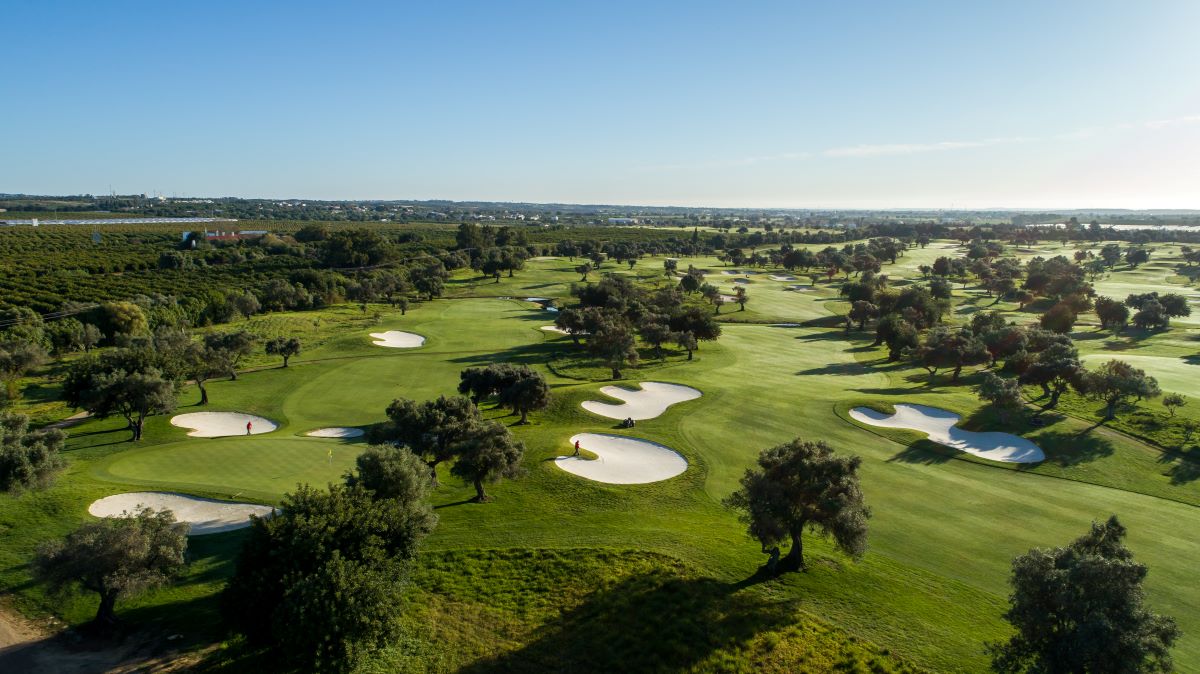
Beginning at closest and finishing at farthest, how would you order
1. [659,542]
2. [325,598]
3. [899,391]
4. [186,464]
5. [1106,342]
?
[325,598] < [659,542] < [186,464] < [899,391] < [1106,342]

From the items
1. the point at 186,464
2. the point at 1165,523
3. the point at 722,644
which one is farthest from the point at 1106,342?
the point at 186,464

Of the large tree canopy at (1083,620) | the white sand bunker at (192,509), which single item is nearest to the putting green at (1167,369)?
the large tree canopy at (1083,620)

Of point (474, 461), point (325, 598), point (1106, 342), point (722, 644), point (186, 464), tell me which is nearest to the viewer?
point (325, 598)

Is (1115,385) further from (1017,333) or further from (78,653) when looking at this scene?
(78,653)

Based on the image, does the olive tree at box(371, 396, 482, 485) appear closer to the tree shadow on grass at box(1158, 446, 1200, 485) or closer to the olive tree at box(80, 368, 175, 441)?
the olive tree at box(80, 368, 175, 441)

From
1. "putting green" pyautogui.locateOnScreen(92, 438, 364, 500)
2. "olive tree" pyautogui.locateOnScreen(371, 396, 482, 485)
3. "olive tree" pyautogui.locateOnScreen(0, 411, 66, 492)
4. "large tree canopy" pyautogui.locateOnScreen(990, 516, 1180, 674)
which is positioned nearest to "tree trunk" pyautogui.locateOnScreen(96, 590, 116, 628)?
"putting green" pyautogui.locateOnScreen(92, 438, 364, 500)

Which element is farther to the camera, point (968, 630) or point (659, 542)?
point (659, 542)

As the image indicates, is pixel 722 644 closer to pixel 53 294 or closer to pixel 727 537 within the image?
pixel 727 537
